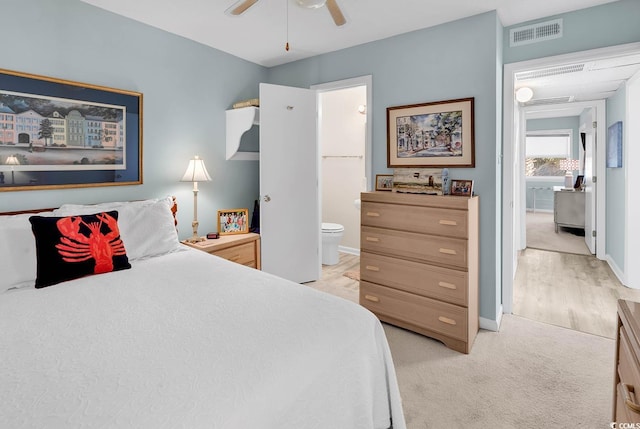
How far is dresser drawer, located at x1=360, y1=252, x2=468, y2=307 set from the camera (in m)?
2.52

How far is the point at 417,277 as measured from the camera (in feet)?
Answer: 8.86

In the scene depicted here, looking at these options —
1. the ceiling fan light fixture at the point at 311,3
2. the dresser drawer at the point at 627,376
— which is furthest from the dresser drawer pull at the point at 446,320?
the ceiling fan light fixture at the point at 311,3

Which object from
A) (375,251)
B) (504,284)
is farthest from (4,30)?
(504,284)

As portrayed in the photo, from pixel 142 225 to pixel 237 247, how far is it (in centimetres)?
102

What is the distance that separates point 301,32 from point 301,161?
1244mm

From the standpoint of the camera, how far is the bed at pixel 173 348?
92 centimetres

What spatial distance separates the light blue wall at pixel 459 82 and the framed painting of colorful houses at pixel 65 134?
2156 mm

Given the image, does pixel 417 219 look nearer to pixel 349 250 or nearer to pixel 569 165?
pixel 349 250

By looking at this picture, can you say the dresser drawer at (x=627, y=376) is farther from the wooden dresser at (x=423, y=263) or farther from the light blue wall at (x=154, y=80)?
the light blue wall at (x=154, y=80)

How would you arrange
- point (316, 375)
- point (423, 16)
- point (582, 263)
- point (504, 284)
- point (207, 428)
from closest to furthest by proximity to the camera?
1. point (207, 428)
2. point (316, 375)
3. point (423, 16)
4. point (504, 284)
5. point (582, 263)

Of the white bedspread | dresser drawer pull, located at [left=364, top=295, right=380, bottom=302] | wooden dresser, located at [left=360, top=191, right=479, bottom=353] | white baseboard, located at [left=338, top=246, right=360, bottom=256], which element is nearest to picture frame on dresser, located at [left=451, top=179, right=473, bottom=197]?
wooden dresser, located at [left=360, top=191, right=479, bottom=353]

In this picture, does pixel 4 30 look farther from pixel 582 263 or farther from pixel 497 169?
pixel 582 263

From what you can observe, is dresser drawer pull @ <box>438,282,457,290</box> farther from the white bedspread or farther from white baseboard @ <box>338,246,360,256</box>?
white baseboard @ <box>338,246,360,256</box>

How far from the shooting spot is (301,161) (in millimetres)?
3758
